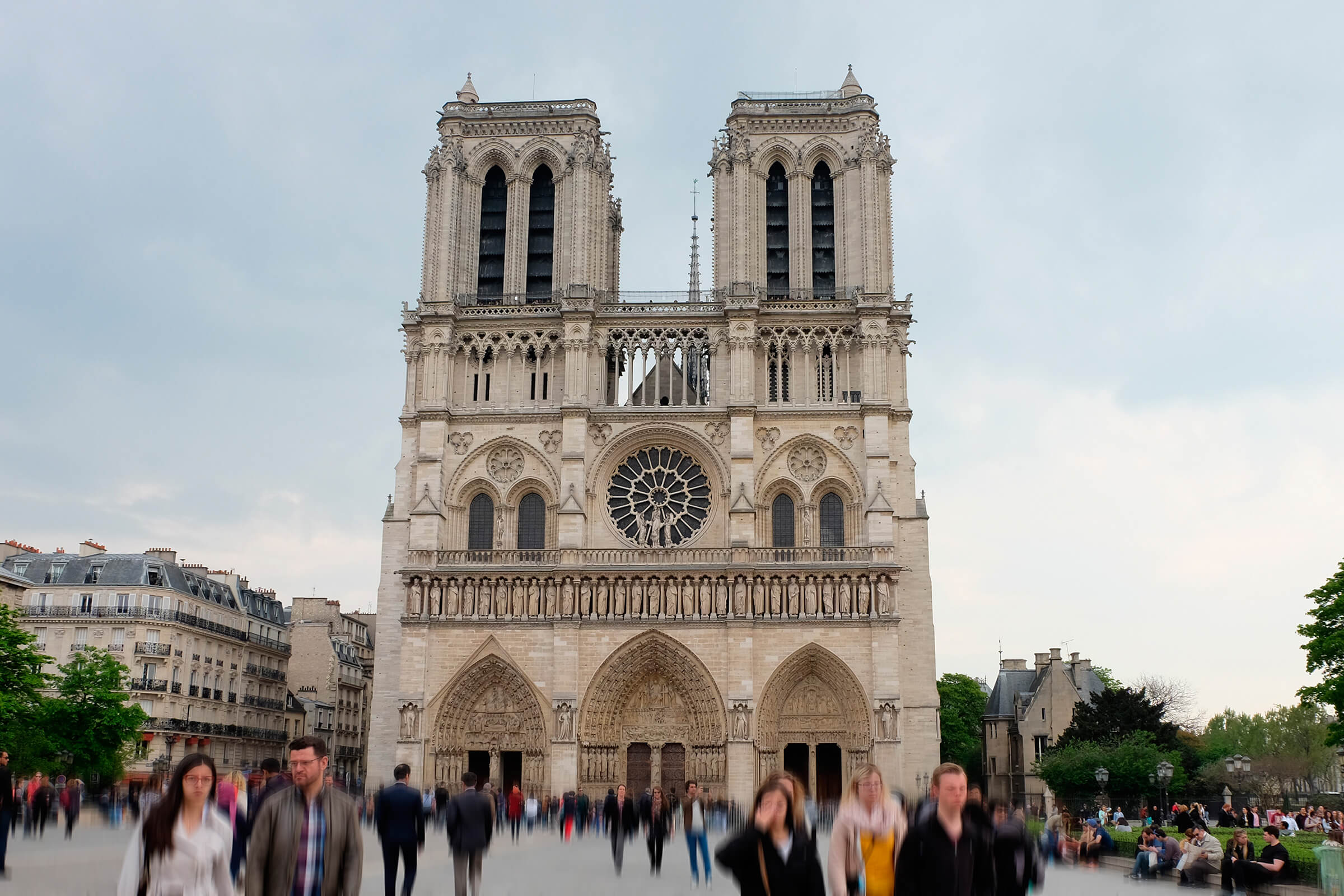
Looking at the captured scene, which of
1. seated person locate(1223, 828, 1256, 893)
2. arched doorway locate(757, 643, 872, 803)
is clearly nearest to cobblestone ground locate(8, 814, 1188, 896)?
seated person locate(1223, 828, 1256, 893)

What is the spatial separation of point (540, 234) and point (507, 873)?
28.5 meters

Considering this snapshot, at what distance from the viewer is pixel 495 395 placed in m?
39.2

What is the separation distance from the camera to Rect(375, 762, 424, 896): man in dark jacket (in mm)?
10195

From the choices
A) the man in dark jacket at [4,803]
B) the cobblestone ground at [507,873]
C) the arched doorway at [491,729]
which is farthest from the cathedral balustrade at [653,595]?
the man in dark jacket at [4,803]

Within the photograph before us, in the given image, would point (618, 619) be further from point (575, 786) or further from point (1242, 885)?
point (1242, 885)

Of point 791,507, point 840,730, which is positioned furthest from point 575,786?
point 791,507

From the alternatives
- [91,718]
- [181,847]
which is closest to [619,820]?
[181,847]

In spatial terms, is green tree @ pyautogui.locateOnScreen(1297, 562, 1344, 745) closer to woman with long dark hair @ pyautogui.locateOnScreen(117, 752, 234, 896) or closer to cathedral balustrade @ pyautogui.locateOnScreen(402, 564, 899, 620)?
cathedral balustrade @ pyautogui.locateOnScreen(402, 564, 899, 620)

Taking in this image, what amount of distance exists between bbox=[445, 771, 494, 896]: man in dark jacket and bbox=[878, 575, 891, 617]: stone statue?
25383mm

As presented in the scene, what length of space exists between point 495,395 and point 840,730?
1430 cm

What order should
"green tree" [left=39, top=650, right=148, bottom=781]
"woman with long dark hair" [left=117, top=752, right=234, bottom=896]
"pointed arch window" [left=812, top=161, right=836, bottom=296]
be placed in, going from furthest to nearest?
"pointed arch window" [left=812, top=161, right=836, bottom=296]
"green tree" [left=39, top=650, right=148, bottom=781]
"woman with long dark hair" [left=117, top=752, right=234, bottom=896]

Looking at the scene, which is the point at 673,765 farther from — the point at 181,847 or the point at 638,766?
the point at 181,847

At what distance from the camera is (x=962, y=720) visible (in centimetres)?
6216

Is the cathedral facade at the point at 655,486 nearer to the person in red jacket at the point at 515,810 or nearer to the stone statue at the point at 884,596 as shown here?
the stone statue at the point at 884,596
